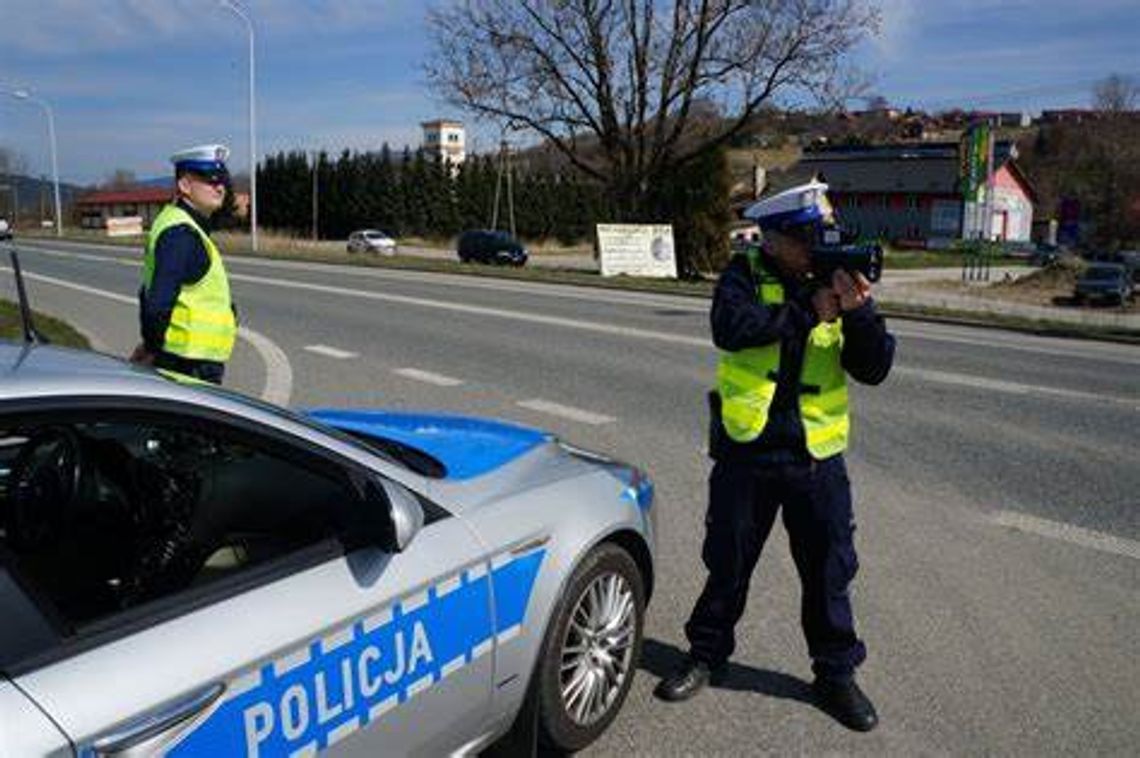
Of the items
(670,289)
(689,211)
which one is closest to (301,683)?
(670,289)

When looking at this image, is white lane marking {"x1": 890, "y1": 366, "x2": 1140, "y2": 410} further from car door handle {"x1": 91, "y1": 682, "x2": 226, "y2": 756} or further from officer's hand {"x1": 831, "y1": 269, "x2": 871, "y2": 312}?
car door handle {"x1": 91, "y1": 682, "x2": 226, "y2": 756}

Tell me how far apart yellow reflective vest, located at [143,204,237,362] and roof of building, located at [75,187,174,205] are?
127m

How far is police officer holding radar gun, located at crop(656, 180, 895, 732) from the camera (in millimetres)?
3443

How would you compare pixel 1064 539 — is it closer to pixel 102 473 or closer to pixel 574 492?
pixel 574 492

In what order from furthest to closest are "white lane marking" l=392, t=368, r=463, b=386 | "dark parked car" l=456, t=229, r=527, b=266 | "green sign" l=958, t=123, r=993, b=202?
"green sign" l=958, t=123, r=993, b=202 < "dark parked car" l=456, t=229, r=527, b=266 < "white lane marking" l=392, t=368, r=463, b=386

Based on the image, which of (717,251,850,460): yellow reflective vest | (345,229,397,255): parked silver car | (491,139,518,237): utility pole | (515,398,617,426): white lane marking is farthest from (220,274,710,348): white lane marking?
(491,139,518,237): utility pole

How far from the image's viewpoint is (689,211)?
31812 millimetres

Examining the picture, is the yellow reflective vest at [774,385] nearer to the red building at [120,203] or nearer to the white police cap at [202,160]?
the white police cap at [202,160]

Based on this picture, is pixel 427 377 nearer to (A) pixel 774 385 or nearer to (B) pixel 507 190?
(A) pixel 774 385

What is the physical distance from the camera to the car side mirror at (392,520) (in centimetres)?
252

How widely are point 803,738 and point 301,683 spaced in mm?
1868

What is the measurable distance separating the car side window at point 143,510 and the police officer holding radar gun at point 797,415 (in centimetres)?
145

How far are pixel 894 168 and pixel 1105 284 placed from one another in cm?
5784

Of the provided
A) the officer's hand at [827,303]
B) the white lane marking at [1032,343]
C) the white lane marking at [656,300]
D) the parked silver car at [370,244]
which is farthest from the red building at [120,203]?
the officer's hand at [827,303]
